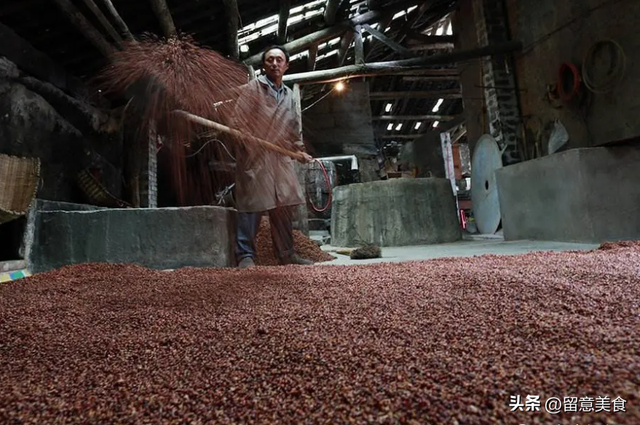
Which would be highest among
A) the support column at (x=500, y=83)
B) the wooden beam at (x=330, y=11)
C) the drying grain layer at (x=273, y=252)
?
the wooden beam at (x=330, y=11)

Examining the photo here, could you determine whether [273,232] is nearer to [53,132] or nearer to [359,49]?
[53,132]

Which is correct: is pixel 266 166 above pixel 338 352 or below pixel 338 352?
above

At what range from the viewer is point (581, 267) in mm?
1479

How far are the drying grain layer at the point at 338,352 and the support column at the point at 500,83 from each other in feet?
17.3

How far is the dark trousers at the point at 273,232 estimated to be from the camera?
Result: 9.34 feet

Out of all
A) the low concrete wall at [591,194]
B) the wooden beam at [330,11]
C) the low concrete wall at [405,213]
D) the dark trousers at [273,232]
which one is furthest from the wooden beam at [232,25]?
the low concrete wall at [591,194]

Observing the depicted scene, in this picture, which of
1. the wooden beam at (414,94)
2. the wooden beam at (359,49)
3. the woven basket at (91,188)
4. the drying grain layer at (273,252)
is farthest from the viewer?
the wooden beam at (414,94)

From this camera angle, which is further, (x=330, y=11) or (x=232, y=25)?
(x=330, y=11)

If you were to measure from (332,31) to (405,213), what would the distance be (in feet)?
13.4

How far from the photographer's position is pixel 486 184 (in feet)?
21.9

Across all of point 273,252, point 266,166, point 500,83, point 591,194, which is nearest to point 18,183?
point 266,166

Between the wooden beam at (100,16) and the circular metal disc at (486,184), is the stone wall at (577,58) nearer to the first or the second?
the circular metal disc at (486,184)

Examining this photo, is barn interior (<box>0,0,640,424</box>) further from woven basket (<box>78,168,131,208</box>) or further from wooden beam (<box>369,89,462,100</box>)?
wooden beam (<box>369,89,462,100</box>)

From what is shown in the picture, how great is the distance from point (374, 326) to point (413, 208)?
3907mm
